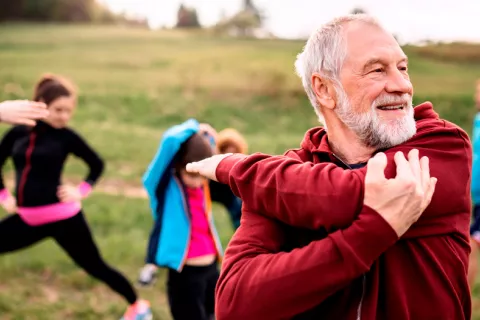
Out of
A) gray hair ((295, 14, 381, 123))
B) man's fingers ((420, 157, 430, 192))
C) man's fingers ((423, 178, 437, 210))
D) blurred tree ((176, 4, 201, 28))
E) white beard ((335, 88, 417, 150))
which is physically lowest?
blurred tree ((176, 4, 201, 28))

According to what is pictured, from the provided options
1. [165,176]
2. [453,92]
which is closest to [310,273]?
[165,176]

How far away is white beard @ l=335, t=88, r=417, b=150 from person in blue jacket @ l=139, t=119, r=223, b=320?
77.6 inches

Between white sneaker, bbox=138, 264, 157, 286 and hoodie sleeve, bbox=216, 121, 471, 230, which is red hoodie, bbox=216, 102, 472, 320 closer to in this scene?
hoodie sleeve, bbox=216, 121, 471, 230

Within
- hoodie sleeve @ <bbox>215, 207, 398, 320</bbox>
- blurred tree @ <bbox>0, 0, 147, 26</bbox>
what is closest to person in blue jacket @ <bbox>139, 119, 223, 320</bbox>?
hoodie sleeve @ <bbox>215, 207, 398, 320</bbox>

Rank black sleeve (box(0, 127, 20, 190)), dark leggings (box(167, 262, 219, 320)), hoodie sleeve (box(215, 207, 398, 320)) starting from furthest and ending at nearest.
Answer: black sleeve (box(0, 127, 20, 190)), dark leggings (box(167, 262, 219, 320)), hoodie sleeve (box(215, 207, 398, 320))

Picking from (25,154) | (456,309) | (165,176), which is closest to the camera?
(456,309)

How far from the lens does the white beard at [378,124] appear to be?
1.69 m

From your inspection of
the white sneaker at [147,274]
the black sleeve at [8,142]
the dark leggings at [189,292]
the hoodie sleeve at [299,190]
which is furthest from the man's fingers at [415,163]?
the black sleeve at [8,142]

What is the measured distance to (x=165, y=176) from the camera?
373cm

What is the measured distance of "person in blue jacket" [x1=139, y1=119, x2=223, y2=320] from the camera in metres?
3.63

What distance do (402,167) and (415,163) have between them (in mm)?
51

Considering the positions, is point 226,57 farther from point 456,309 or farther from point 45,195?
point 456,309

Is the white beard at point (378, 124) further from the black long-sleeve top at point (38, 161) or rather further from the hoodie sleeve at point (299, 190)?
the black long-sleeve top at point (38, 161)

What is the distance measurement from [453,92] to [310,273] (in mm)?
18066
